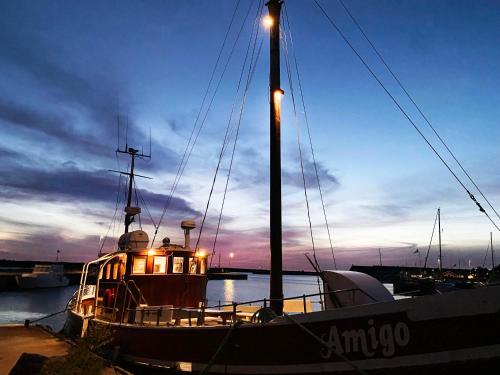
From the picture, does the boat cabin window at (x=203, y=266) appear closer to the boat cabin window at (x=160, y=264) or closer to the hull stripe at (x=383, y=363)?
the boat cabin window at (x=160, y=264)

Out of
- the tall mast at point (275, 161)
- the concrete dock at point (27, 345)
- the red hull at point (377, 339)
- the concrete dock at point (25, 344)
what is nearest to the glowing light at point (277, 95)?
the tall mast at point (275, 161)

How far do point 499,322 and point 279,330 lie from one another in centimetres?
380

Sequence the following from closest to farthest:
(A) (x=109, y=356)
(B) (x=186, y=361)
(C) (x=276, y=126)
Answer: (B) (x=186, y=361)
(C) (x=276, y=126)
(A) (x=109, y=356)

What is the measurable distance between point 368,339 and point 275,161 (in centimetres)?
596

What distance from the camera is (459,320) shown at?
554cm

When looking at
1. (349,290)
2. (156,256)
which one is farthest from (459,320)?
(156,256)

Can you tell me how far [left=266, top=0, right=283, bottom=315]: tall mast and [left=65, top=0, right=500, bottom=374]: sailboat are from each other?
0.03 metres

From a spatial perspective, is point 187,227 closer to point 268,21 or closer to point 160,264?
point 160,264

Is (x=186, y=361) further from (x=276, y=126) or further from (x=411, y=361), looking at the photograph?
(x=276, y=126)

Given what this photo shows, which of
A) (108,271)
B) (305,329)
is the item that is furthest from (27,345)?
(305,329)

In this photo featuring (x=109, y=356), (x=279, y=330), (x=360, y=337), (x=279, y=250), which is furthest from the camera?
(x=109, y=356)

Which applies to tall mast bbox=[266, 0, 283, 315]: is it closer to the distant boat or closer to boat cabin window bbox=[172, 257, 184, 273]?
boat cabin window bbox=[172, 257, 184, 273]

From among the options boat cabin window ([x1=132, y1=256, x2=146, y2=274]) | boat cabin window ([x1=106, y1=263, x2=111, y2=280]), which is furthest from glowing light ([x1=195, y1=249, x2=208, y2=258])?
boat cabin window ([x1=106, y1=263, x2=111, y2=280])

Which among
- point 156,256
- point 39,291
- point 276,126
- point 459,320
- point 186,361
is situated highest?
point 276,126
